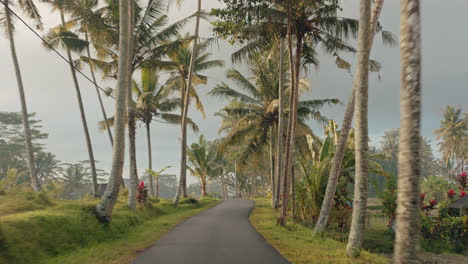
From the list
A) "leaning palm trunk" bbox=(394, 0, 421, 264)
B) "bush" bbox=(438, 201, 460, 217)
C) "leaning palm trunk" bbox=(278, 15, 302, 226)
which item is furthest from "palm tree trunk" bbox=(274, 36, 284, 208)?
"leaning palm trunk" bbox=(394, 0, 421, 264)

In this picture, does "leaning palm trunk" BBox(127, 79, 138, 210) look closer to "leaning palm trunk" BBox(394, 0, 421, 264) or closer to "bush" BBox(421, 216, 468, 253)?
"leaning palm trunk" BBox(394, 0, 421, 264)

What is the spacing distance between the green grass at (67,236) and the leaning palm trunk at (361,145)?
431 centimetres

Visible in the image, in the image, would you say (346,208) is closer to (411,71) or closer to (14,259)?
(411,71)

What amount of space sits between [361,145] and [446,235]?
29.8 ft

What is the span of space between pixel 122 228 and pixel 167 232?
1.28 m

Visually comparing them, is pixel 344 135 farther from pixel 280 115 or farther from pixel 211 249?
pixel 280 115

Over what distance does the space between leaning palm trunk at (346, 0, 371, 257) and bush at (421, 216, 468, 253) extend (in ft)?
26.6

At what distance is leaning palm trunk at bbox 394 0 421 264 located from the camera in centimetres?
283

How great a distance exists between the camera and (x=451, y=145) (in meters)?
48.1

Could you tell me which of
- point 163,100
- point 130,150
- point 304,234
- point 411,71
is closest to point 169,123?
point 163,100

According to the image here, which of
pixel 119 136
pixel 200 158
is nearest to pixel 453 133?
pixel 200 158

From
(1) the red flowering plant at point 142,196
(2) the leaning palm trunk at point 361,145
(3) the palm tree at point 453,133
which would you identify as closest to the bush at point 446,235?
(2) the leaning palm trunk at point 361,145

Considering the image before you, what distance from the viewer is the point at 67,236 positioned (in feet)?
20.7

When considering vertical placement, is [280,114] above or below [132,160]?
above
